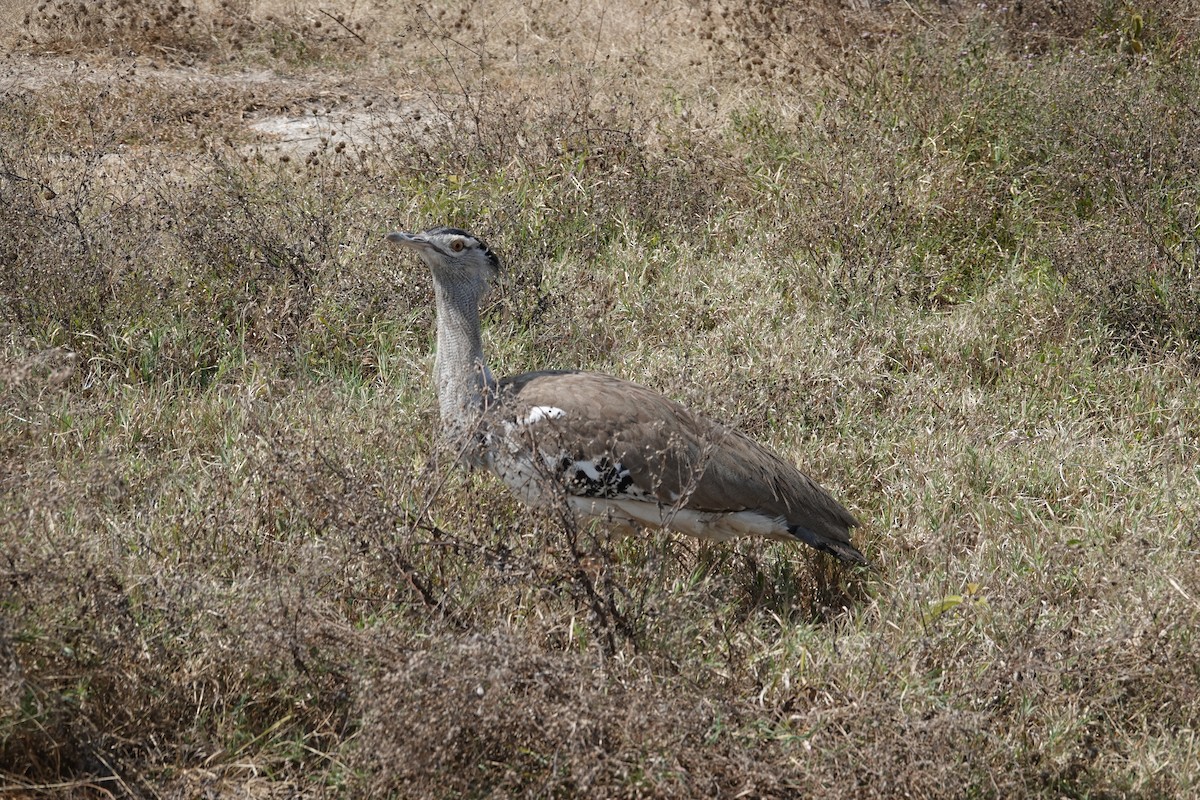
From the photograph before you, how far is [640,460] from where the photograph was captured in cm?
357

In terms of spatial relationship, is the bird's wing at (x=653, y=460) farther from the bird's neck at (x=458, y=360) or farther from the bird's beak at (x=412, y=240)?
the bird's beak at (x=412, y=240)

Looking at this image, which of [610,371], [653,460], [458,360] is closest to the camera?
[653,460]

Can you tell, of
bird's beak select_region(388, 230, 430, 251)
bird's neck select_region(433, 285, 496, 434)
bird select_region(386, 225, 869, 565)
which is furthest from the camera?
bird's beak select_region(388, 230, 430, 251)

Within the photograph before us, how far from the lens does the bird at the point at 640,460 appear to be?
348cm

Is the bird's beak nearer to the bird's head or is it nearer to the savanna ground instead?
the bird's head

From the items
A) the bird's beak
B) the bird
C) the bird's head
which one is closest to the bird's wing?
the bird

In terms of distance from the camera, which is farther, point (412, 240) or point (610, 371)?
point (610, 371)

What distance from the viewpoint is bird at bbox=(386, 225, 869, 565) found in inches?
137

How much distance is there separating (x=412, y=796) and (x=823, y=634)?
120 centimetres

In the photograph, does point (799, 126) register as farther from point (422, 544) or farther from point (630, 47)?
point (422, 544)

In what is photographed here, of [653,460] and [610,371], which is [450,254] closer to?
[653,460]

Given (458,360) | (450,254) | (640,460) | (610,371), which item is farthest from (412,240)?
(610,371)

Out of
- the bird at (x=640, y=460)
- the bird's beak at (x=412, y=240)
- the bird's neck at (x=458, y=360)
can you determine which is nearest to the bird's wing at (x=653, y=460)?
the bird at (x=640, y=460)

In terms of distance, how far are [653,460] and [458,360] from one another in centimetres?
68
